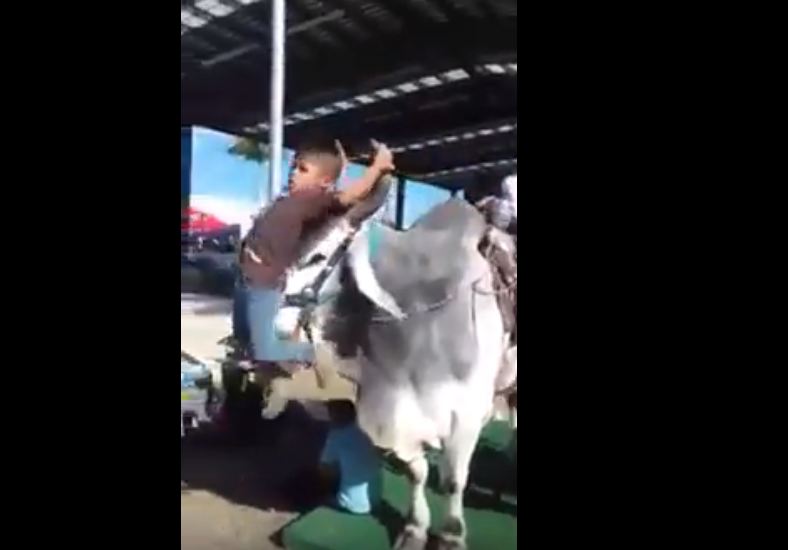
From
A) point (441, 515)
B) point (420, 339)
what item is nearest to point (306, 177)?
point (420, 339)

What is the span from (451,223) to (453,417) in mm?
277

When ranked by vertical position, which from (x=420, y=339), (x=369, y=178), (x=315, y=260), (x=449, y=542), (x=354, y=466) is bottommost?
(x=449, y=542)

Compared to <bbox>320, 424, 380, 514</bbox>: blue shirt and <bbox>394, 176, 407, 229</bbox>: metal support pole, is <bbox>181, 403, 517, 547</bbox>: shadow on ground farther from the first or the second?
<bbox>394, 176, 407, 229</bbox>: metal support pole

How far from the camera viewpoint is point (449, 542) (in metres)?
1.38

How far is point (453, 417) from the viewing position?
1.37m

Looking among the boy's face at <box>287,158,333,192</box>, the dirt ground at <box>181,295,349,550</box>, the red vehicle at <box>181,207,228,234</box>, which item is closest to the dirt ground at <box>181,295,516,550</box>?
the dirt ground at <box>181,295,349,550</box>

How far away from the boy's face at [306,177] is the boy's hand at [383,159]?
7cm

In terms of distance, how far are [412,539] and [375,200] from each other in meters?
0.49

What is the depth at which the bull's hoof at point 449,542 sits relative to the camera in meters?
1.38

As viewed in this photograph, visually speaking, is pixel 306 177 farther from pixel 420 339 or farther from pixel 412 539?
pixel 412 539
